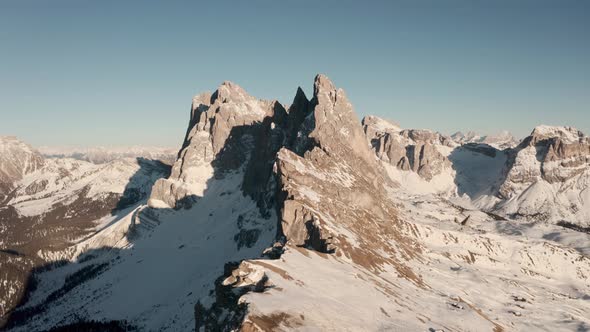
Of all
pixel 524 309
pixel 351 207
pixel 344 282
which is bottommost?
pixel 524 309

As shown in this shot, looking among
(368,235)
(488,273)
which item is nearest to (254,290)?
(368,235)

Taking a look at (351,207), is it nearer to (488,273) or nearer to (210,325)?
(488,273)

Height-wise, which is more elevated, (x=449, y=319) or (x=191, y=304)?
(x=449, y=319)

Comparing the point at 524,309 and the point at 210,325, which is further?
the point at 524,309

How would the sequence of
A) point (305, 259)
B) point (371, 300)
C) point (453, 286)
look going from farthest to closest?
1. point (453, 286)
2. point (305, 259)
3. point (371, 300)

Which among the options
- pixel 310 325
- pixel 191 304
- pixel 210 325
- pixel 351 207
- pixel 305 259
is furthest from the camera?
pixel 351 207

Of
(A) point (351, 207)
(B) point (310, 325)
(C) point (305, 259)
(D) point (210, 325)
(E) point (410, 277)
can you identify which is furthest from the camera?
(A) point (351, 207)

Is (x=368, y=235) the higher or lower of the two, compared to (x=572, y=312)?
higher

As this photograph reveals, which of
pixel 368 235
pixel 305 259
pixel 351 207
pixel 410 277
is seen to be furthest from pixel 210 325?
pixel 351 207

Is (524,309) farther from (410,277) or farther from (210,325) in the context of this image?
(210,325)
